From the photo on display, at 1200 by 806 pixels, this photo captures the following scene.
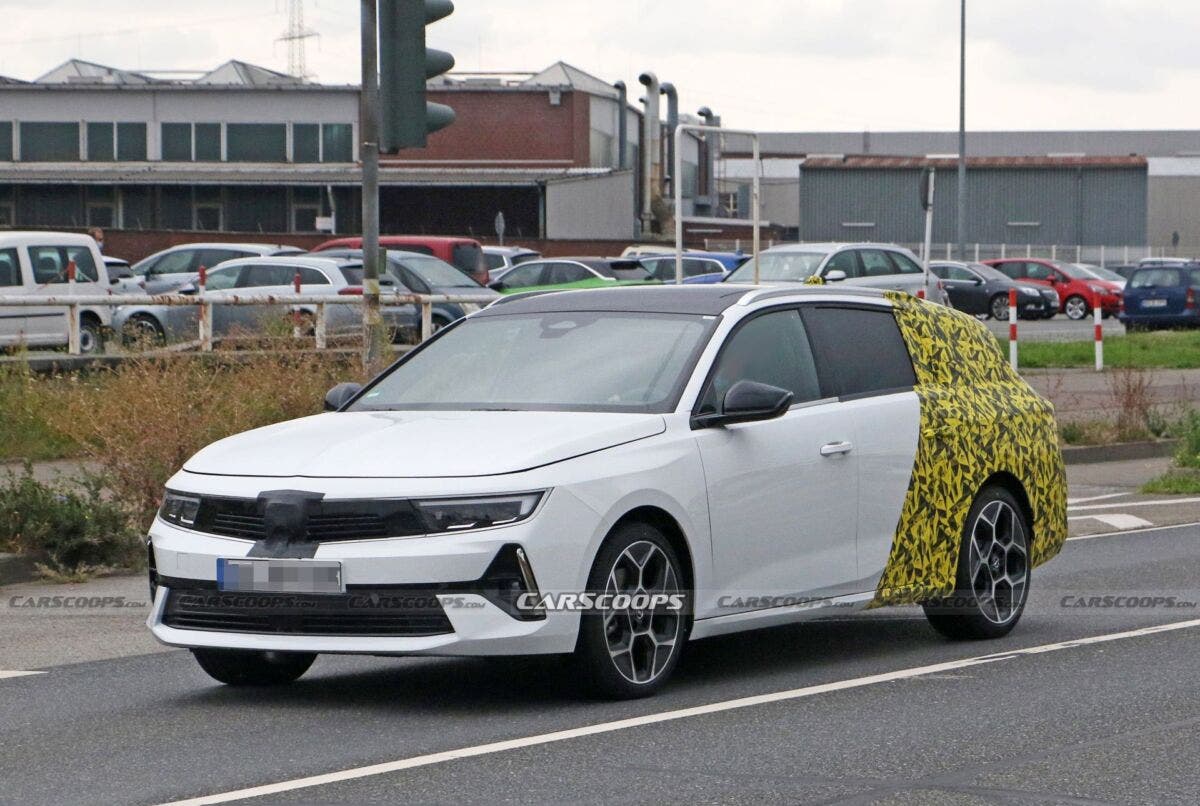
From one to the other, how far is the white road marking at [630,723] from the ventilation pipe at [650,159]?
6297 centimetres

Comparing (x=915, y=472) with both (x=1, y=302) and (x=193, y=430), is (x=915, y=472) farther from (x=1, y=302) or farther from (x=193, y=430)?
(x=1, y=302)

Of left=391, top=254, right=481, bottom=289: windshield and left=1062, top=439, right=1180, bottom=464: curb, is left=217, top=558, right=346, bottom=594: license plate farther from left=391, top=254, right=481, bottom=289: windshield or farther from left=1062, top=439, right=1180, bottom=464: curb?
left=391, top=254, right=481, bottom=289: windshield

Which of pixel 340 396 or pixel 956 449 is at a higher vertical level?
pixel 340 396

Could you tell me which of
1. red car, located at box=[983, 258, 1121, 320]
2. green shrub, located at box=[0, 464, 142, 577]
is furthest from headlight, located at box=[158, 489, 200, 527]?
red car, located at box=[983, 258, 1121, 320]

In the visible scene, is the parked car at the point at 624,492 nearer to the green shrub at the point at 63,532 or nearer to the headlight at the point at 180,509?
the headlight at the point at 180,509

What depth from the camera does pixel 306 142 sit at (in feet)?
233

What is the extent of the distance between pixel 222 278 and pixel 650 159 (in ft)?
150

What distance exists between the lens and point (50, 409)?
15.8 meters

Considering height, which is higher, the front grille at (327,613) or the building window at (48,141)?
the building window at (48,141)

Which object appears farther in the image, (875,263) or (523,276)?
(523,276)

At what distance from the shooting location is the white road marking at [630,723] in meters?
5.96

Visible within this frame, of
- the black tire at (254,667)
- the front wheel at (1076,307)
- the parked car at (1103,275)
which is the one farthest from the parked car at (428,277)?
the parked car at (1103,275)

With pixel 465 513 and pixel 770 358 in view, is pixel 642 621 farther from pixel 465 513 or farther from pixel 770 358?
pixel 770 358

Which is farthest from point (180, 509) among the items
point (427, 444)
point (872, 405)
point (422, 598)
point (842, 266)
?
point (842, 266)
